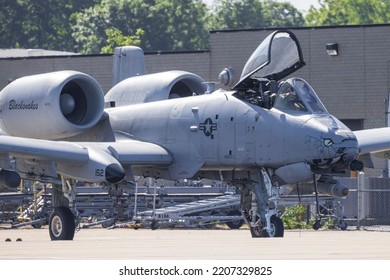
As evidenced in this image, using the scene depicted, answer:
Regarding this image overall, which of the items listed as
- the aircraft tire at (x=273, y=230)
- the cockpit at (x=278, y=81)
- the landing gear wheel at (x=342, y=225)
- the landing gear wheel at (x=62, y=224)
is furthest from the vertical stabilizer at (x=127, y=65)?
the aircraft tire at (x=273, y=230)

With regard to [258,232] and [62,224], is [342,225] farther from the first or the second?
[62,224]

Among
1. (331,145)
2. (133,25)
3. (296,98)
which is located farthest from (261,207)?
(133,25)

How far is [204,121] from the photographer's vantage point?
1043 inches

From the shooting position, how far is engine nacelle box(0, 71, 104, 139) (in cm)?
2736

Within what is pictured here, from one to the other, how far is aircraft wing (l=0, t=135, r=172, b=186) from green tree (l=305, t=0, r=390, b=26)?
328ft

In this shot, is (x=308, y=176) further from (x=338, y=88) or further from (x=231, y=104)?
(x=338, y=88)

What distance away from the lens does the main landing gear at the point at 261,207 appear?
2462 cm

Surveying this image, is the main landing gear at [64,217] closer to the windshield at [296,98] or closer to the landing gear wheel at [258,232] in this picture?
the landing gear wheel at [258,232]

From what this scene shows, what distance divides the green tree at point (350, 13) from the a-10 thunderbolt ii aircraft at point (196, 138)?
9806 centimetres

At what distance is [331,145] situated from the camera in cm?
2420

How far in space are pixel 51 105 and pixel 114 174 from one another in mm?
3354

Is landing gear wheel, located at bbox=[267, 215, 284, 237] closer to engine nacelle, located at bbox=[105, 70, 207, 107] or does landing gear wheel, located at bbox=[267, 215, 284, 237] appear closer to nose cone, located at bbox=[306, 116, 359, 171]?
nose cone, located at bbox=[306, 116, 359, 171]

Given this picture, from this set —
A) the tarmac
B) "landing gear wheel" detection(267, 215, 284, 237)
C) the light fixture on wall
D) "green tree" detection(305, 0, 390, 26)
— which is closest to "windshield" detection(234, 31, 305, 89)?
"landing gear wheel" detection(267, 215, 284, 237)
